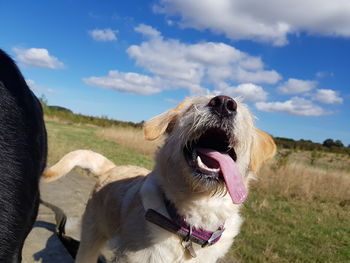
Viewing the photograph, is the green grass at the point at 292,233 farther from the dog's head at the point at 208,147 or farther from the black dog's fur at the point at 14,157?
the black dog's fur at the point at 14,157

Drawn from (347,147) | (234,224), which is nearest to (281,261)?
(234,224)

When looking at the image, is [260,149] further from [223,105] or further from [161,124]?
[161,124]

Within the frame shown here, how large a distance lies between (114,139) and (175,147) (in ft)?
80.7

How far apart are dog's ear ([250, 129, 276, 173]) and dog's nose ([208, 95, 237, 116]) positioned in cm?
40

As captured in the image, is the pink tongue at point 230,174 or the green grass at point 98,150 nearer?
the pink tongue at point 230,174

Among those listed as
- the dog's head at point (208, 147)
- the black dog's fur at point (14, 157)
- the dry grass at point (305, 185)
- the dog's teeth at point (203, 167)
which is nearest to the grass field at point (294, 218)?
the dry grass at point (305, 185)

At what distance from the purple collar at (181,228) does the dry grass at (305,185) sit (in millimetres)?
8062

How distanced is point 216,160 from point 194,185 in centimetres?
24

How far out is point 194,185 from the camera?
244 centimetres

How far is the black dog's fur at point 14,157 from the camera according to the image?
1.35 metres

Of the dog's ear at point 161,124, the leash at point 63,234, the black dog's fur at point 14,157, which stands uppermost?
the dog's ear at point 161,124

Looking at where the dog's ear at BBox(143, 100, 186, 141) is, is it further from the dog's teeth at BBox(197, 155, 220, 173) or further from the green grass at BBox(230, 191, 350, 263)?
the green grass at BBox(230, 191, 350, 263)

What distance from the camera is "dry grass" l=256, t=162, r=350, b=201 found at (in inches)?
422

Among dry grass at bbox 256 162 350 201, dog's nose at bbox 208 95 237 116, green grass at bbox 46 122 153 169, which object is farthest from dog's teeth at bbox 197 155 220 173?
dry grass at bbox 256 162 350 201
